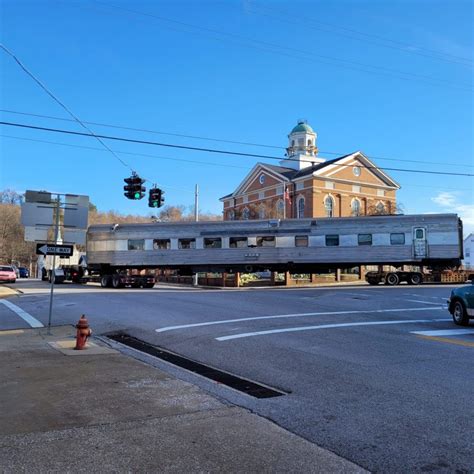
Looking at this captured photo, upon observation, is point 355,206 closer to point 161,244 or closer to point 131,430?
point 161,244

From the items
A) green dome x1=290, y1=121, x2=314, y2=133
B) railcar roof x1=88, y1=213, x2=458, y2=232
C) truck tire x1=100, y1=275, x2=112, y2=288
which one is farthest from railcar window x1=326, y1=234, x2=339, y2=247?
green dome x1=290, y1=121, x2=314, y2=133

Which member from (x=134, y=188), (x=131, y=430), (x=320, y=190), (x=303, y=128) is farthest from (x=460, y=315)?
(x=303, y=128)

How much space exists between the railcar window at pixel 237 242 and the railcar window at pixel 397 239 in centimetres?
891

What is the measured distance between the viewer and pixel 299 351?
945 centimetres

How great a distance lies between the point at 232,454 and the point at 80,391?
3.06m

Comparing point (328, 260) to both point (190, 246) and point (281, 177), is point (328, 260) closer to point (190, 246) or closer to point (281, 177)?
point (190, 246)

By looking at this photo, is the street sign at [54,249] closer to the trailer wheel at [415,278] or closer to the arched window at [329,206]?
the trailer wheel at [415,278]

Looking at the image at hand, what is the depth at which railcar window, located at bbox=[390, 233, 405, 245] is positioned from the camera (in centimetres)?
3081

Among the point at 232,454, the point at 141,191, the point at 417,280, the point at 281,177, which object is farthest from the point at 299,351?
the point at 281,177

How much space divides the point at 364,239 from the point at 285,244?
15.7 feet

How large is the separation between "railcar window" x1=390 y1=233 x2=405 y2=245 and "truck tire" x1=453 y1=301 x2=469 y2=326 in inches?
705

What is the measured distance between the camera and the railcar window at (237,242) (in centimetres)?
3266

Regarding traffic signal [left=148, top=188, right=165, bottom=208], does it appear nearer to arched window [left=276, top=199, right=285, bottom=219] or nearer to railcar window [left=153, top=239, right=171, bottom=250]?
railcar window [left=153, top=239, right=171, bottom=250]

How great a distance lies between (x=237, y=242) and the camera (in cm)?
3272
